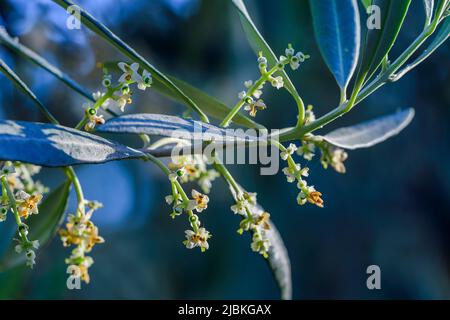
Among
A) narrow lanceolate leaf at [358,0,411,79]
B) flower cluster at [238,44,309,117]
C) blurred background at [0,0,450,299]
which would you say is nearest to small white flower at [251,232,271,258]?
flower cluster at [238,44,309,117]

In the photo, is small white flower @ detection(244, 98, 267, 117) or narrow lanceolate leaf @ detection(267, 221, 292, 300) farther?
narrow lanceolate leaf @ detection(267, 221, 292, 300)

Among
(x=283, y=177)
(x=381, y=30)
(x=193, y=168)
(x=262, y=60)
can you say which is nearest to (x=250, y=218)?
(x=193, y=168)

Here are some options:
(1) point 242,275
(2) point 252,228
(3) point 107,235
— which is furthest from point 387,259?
(2) point 252,228

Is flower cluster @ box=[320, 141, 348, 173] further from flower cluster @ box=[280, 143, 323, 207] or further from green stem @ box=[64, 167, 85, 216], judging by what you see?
green stem @ box=[64, 167, 85, 216]

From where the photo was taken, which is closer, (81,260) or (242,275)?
(81,260)

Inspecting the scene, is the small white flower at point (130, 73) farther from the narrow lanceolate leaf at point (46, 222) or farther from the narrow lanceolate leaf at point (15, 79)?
the narrow lanceolate leaf at point (46, 222)

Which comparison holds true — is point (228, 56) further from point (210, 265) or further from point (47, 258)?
point (47, 258)
